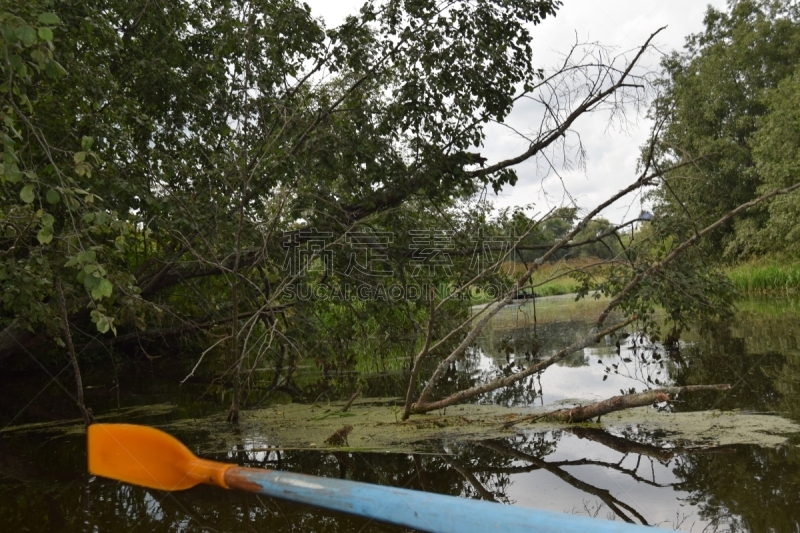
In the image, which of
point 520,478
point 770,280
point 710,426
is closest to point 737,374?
point 710,426

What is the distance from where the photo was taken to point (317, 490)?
237 cm

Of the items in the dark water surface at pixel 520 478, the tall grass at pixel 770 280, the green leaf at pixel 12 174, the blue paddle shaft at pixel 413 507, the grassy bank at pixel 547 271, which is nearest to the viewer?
the blue paddle shaft at pixel 413 507

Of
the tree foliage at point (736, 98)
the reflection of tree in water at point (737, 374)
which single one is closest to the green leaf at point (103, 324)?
the reflection of tree in water at point (737, 374)

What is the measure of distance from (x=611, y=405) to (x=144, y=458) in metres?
2.41

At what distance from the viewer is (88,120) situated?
14.7ft

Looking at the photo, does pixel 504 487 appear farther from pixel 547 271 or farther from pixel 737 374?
pixel 737 374

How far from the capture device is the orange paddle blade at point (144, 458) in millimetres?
2838

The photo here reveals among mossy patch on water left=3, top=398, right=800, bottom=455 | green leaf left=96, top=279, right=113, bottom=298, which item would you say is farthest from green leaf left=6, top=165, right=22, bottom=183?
mossy patch on water left=3, top=398, right=800, bottom=455

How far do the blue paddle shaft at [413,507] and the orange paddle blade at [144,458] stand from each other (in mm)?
282

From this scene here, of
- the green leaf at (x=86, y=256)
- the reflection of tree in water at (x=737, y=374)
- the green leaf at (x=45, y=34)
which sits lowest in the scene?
the reflection of tree in water at (x=737, y=374)

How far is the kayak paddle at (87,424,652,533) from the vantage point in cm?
175

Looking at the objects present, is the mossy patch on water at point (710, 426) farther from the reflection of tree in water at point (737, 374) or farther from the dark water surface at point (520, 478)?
the reflection of tree in water at point (737, 374)

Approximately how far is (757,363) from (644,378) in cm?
95

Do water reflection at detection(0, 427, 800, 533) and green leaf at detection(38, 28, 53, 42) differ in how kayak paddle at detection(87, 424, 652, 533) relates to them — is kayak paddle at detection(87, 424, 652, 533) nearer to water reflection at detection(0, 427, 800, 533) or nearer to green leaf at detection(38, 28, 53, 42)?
water reflection at detection(0, 427, 800, 533)
